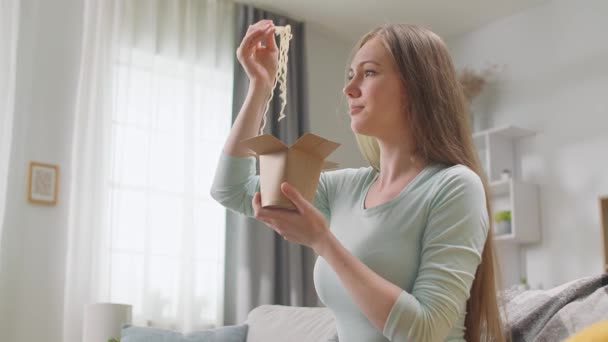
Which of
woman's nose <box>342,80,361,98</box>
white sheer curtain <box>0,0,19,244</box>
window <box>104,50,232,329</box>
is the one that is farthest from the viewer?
window <box>104,50,232,329</box>

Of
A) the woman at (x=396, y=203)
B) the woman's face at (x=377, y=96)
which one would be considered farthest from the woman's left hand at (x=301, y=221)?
the woman's face at (x=377, y=96)

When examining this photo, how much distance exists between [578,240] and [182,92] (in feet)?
8.20

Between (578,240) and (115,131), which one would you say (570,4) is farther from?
(115,131)

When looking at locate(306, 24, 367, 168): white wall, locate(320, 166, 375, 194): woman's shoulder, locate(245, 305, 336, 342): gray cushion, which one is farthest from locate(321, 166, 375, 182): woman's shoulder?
locate(306, 24, 367, 168): white wall

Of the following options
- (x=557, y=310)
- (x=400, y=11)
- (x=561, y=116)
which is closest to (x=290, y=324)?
(x=557, y=310)

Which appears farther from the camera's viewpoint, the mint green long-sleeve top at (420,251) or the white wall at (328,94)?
the white wall at (328,94)

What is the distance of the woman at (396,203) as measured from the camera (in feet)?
3.96

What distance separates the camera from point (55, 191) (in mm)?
3977

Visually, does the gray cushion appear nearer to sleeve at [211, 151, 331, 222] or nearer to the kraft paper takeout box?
sleeve at [211, 151, 331, 222]

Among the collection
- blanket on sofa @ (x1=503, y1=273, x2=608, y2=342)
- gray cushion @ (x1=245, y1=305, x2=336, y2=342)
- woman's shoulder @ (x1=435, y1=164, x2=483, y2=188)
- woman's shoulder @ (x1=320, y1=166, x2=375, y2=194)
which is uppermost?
woman's shoulder @ (x1=320, y1=166, x2=375, y2=194)

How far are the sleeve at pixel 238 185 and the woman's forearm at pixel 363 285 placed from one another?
387 mm

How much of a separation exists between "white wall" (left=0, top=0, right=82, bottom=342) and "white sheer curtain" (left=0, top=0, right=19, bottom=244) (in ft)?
0.25

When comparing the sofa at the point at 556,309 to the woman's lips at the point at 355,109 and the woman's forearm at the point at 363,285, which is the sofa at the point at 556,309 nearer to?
the woman's forearm at the point at 363,285

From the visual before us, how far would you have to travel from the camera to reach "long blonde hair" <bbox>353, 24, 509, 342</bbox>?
141 cm
